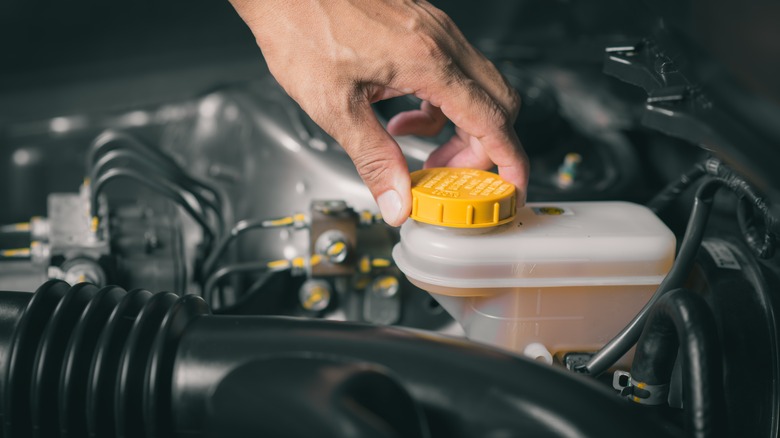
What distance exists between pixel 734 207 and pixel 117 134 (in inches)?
32.1

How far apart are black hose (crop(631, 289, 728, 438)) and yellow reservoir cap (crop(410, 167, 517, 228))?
0.17 meters

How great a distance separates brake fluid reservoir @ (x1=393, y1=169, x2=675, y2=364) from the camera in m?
0.69

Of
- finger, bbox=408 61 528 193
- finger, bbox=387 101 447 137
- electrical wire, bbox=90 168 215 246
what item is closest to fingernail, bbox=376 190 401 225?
finger, bbox=408 61 528 193

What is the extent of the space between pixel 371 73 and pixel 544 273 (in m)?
0.25

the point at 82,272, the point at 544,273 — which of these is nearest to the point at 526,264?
the point at 544,273

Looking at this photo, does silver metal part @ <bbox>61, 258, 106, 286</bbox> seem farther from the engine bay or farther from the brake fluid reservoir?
the brake fluid reservoir

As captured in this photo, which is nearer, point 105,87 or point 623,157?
point 623,157

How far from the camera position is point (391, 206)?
714 millimetres

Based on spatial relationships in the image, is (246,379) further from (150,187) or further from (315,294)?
(150,187)

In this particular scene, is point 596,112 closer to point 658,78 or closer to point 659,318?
point 658,78

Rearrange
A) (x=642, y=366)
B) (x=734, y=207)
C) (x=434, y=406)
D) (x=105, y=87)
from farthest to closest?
(x=105, y=87), (x=734, y=207), (x=642, y=366), (x=434, y=406)

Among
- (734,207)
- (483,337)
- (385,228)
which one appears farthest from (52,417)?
(734,207)

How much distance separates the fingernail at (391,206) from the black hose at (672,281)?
0.22m

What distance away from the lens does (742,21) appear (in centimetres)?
64
